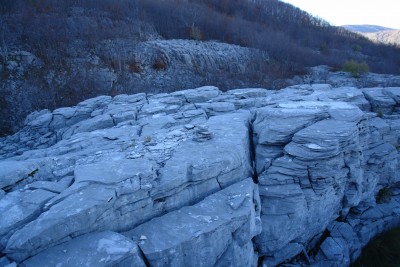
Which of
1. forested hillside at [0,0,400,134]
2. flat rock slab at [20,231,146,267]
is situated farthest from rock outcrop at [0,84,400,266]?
forested hillside at [0,0,400,134]

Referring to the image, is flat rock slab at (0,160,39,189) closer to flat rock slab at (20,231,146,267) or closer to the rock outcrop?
the rock outcrop

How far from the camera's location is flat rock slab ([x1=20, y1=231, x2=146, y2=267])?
11.3ft

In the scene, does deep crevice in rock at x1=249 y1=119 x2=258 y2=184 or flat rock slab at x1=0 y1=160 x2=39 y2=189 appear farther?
deep crevice in rock at x1=249 y1=119 x2=258 y2=184

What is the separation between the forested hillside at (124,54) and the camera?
50.5 ft

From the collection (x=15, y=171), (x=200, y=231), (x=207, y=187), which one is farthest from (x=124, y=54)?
(x=200, y=231)

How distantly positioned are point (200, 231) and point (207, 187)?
1086 millimetres

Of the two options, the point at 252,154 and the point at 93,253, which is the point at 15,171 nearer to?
the point at 93,253

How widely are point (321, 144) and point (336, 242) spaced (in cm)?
287

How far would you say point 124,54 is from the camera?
18.7 meters

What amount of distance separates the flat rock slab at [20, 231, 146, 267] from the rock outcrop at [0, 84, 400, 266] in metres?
0.02

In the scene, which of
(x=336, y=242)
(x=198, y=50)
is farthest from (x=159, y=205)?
(x=198, y=50)

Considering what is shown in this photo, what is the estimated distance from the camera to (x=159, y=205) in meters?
4.74

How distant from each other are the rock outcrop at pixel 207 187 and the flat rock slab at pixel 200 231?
2cm

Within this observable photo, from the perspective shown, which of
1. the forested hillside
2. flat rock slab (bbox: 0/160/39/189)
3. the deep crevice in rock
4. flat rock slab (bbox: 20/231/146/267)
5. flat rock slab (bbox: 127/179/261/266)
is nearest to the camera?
flat rock slab (bbox: 20/231/146/267)
